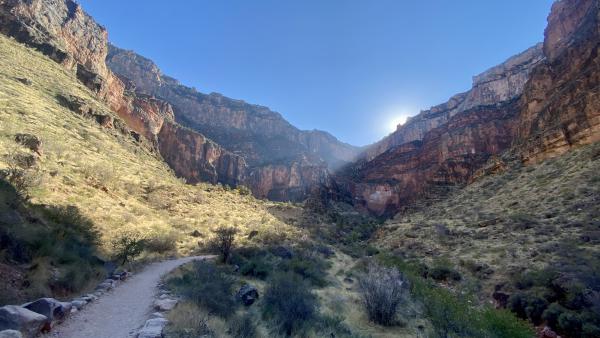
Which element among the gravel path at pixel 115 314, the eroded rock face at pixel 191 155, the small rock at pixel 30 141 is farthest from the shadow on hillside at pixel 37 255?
the eroded rock face at pixel 191 155

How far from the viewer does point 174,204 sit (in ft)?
104

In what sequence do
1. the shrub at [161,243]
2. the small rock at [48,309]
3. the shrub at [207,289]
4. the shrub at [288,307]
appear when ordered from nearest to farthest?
the small rock at [48,309]
the shrub at [288,307]
the shrub at [207,289]
the shrub at [161,243]

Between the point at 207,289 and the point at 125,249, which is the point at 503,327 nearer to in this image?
the point at 207,289

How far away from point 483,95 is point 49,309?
12449 cm

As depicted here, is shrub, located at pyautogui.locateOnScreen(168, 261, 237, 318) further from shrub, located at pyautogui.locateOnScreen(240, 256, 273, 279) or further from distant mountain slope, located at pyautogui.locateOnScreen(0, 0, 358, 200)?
distant mountain slope, located at pyautogui.locateOnScreen(0, 0, 358, 200)

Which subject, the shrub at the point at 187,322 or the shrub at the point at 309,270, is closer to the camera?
the shrub at the point at 187,322

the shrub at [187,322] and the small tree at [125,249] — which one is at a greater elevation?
the small tree at [125,249]

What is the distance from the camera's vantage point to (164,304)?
897cm

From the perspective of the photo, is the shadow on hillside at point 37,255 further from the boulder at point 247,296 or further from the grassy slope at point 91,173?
the boulder at point 247,296

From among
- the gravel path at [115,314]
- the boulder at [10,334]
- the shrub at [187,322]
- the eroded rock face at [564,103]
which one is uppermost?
the eroded rock face at [564,103]

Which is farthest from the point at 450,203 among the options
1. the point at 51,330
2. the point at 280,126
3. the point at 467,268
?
the point at 280,126

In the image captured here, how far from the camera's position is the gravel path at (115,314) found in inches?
268

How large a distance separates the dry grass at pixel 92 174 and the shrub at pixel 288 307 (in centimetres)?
930

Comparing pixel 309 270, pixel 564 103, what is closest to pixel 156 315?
pixel 309 270
